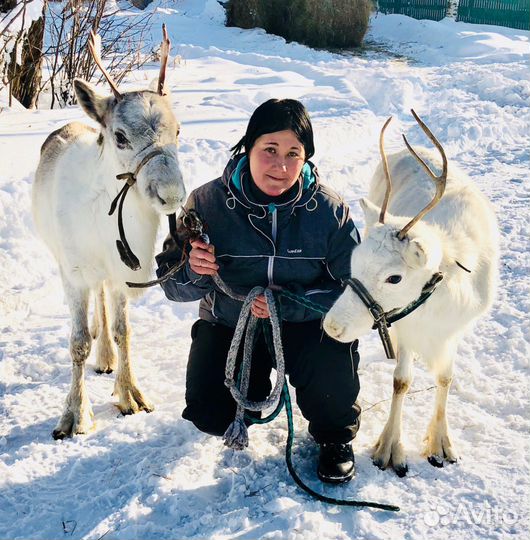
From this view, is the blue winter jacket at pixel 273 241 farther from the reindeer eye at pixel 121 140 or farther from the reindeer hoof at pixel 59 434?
the reindeer hoof at pixel 59 434

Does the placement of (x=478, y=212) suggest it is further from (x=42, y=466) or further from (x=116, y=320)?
(x=42, y=466)

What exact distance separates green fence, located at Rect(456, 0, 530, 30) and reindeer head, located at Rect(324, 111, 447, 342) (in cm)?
Answer: 2222

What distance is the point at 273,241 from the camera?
2791mm

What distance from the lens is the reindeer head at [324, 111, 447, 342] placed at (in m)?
2.44

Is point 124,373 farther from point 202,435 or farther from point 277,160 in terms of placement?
point 277,160

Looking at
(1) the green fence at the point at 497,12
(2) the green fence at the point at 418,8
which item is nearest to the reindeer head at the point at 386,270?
(1) the green fence at the point at 497,12

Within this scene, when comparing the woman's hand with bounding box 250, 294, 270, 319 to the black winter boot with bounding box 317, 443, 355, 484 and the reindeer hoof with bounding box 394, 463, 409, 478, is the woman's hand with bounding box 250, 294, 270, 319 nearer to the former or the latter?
the black winter boot with bounding box 317, 443, 355, 484

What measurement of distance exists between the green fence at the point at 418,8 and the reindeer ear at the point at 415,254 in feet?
75.8

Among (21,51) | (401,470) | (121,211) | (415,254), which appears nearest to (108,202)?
(121,211)

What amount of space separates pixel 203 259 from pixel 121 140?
2.21 ft

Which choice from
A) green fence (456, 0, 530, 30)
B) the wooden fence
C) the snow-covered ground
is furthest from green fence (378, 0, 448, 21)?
the snow-covered ground

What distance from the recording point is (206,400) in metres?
2.85

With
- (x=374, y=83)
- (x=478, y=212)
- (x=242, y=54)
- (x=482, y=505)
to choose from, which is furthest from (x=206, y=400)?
(x=242, y=54)
